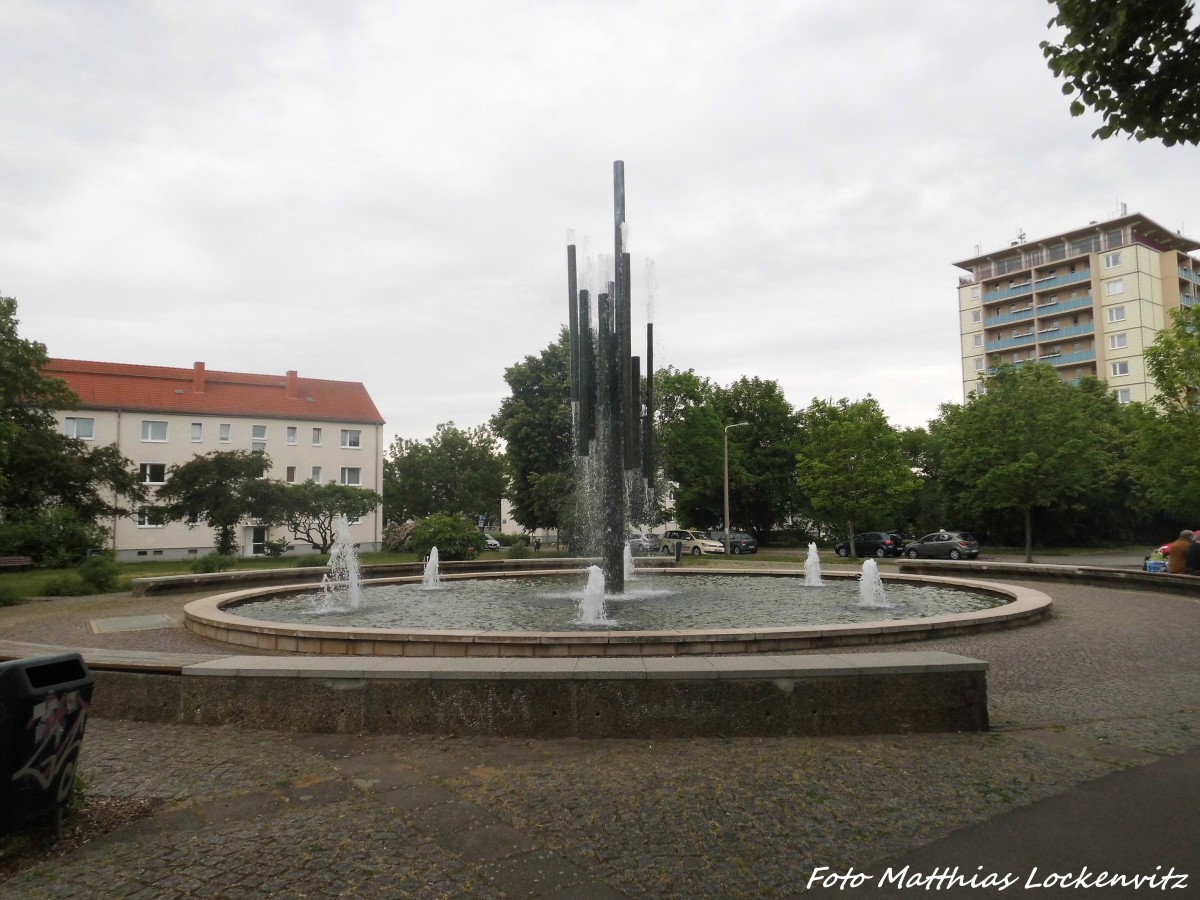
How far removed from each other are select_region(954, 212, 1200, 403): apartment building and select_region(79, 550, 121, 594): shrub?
208ft

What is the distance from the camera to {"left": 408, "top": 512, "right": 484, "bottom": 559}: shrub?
28.9m

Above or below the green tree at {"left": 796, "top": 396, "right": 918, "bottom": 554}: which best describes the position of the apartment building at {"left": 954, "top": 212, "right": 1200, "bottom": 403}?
above

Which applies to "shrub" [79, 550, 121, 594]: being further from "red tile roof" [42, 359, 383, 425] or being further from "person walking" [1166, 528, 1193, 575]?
"red tile roof" [42, 359, 383, 425]

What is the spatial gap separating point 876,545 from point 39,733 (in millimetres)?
43533

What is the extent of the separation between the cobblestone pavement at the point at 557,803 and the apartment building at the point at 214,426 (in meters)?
47.0

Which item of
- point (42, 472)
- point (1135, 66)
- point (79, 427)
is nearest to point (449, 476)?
point (79, 427)

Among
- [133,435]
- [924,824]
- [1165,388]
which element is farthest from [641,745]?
[133,435]

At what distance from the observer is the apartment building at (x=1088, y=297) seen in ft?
227

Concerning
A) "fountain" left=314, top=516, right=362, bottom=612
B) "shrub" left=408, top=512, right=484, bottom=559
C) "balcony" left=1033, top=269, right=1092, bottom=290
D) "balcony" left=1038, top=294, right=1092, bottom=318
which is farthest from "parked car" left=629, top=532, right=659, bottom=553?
"balcony" left=1033, top=269, right=1092, bottom=290

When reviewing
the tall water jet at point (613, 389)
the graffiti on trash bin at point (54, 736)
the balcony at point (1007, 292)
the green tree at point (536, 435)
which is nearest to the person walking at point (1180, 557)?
the tall water jet at point (613, 389)

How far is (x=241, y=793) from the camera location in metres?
5.00

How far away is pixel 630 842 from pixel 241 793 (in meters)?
2.56

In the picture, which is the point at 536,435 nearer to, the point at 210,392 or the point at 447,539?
the point at 447,539

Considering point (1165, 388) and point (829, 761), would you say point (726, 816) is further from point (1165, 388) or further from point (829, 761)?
point (1165, 388)
